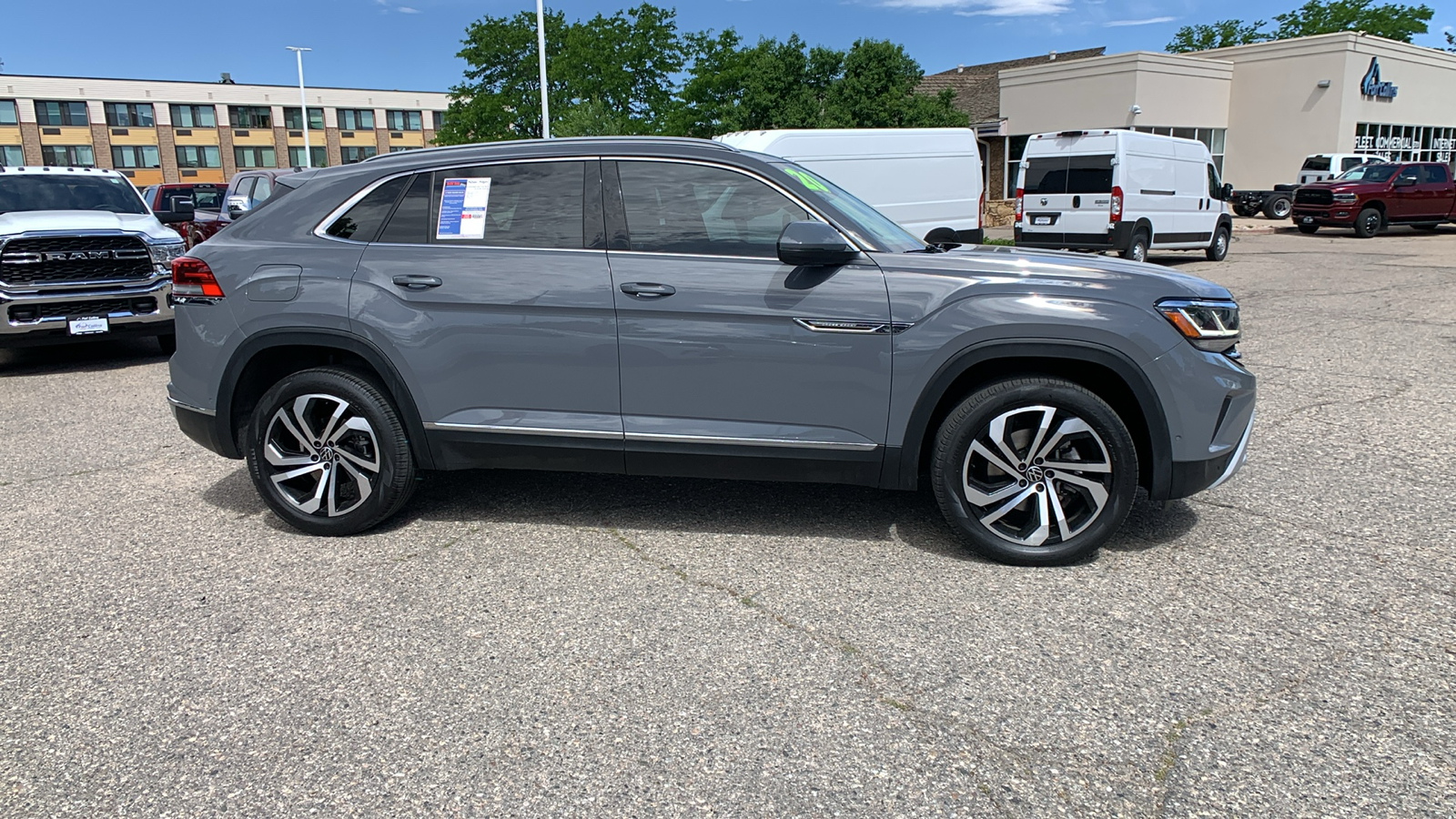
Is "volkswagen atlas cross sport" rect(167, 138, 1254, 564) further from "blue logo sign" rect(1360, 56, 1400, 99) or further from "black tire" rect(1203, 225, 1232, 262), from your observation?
"blue logo sign" rect(1360, 56, 1400, 99)

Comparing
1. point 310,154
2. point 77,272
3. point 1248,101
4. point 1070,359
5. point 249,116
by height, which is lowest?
point 1070,359

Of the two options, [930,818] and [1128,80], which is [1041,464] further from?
[1128,80]

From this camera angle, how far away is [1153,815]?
8.34 feet

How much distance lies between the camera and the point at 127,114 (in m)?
81.8

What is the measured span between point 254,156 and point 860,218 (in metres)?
96.0

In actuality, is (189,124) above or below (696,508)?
above

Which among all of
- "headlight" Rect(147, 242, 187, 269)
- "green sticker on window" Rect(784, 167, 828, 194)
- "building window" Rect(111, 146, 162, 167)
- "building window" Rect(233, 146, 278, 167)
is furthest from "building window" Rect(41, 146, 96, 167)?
"green sticker on window" Rect(784, 167, 828, 194)

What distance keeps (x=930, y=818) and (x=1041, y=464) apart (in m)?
1.90

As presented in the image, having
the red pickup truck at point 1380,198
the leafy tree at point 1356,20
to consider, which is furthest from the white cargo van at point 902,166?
the leafy tree at point 1356,20

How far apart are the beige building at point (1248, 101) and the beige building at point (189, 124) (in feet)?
229

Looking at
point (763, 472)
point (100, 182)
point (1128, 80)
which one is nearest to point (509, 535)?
point (763, 472)

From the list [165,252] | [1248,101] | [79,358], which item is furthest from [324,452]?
[1248,101]

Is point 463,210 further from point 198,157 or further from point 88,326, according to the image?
point 198,157

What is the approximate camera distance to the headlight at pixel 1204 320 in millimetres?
3951
